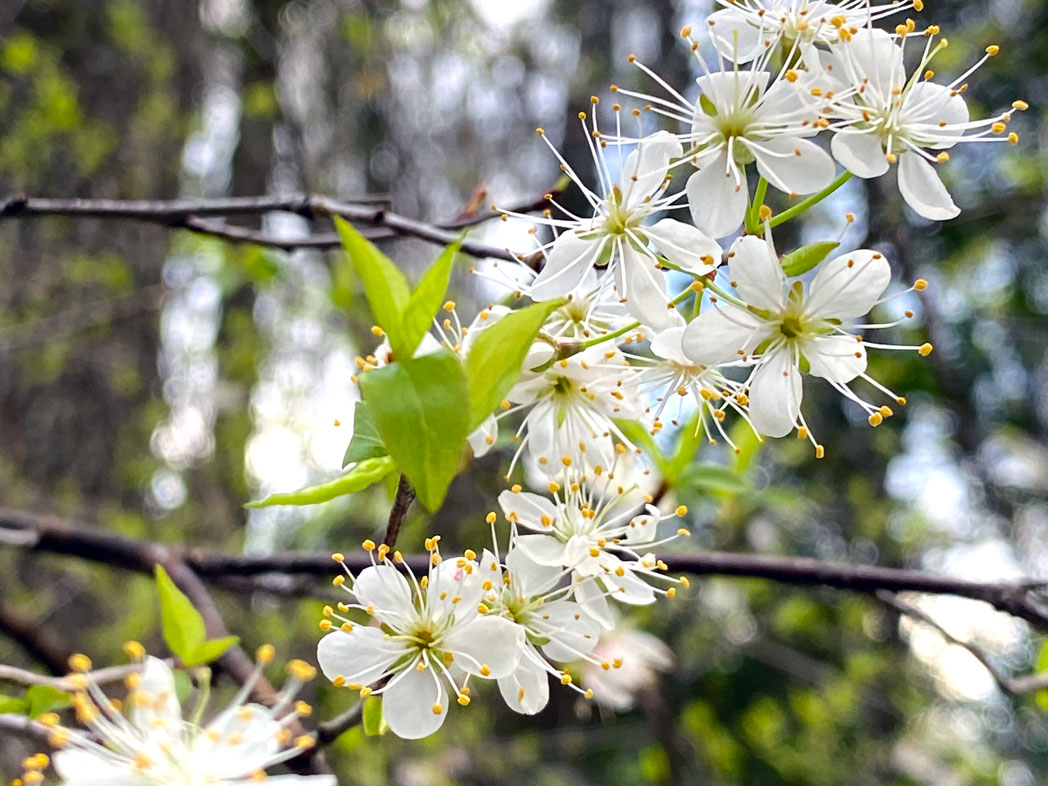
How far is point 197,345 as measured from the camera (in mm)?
2746

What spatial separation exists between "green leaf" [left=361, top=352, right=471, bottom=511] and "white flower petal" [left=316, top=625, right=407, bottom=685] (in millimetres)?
161

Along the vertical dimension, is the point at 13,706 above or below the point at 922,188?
below

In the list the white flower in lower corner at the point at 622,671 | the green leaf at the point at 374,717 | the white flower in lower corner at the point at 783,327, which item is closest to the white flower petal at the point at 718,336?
the white flower in lower corner at the point at 783,327

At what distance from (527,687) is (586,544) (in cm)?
10

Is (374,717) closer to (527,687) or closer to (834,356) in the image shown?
(527,687)

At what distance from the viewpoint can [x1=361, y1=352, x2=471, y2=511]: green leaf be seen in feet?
1.49

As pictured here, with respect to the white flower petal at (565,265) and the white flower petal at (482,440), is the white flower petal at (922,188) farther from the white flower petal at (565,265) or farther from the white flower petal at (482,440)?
the white flower petal at (482,440)

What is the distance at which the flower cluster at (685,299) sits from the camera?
1.84 feet

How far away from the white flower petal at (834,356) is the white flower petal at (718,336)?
61 mm

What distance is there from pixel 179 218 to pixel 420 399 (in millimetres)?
522

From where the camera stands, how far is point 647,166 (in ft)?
1.97

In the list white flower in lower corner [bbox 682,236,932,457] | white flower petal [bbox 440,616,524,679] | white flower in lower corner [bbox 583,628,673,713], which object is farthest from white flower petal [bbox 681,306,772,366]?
white flower in lower corner [bbox 583,628,673,713]

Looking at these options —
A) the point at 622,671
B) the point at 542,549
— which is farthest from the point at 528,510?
the point at 622,671

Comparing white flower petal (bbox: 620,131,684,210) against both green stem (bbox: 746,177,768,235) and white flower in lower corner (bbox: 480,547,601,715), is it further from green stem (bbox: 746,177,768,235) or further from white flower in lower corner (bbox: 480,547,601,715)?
white flower in lower corner (bbox: 480,547,601,715)
